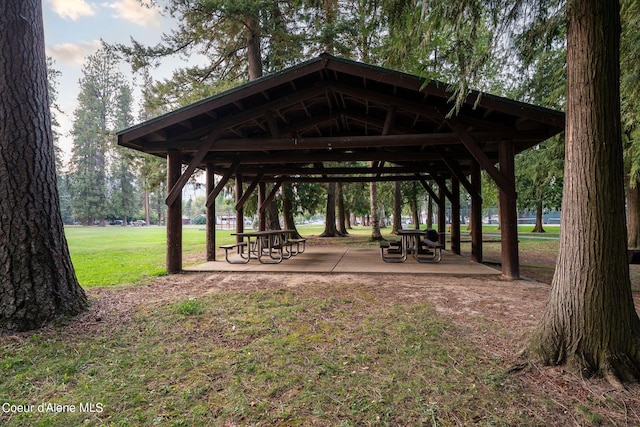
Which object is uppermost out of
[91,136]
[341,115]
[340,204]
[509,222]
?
[91,136]

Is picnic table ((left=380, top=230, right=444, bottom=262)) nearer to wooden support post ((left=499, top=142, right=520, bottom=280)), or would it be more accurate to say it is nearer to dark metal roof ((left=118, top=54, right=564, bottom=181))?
wooden support post ((left=499, top=142, right=520, bottom=280))

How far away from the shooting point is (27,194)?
3717 millimetres

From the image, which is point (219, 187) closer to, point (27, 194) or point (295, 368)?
point (27, 194)

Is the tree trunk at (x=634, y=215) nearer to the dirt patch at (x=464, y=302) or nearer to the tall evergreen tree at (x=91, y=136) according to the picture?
the dirt patch at (x=464, y=302)

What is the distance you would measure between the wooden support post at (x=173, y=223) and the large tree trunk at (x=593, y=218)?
6.83m

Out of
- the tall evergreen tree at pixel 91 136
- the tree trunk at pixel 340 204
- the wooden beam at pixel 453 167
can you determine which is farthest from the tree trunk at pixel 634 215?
the tall evergreen tree at pixel 91 136

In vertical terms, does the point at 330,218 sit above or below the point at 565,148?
below

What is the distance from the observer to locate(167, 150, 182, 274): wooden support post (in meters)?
7.08

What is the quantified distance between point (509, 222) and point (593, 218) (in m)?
3.96

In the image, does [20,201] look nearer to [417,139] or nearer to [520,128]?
[417,139]

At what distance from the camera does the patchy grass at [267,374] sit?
2.02m

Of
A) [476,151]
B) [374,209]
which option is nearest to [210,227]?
[476,151]

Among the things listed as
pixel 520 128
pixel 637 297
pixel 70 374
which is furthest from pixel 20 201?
pixel 637 297

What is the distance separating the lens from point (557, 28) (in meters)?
3.52
